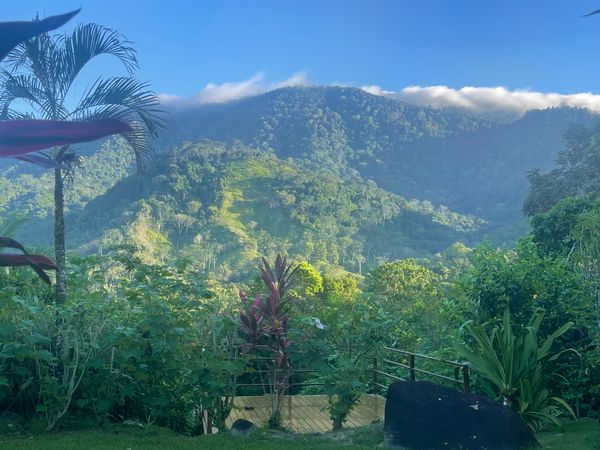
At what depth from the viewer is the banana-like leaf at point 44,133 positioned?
1.49m

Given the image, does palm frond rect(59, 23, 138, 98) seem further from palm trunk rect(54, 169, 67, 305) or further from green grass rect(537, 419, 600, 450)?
green grass rect(537, 419, 600, 450)

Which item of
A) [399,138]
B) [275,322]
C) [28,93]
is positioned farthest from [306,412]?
[399,138]

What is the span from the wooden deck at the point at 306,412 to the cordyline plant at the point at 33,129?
3.92 m

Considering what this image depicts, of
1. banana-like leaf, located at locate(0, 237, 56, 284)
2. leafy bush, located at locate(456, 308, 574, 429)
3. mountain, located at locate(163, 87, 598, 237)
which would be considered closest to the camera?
banana-like leaf, located at locate(0, 237, 56, 284)

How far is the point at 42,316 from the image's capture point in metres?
4.46

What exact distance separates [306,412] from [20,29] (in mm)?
5448

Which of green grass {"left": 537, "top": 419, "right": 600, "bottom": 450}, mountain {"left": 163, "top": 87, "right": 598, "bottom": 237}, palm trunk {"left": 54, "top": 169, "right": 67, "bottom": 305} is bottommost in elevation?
green grass {"left": 537, "top": 419, "right": 600, "bottom": 450}

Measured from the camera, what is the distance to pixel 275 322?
4.87 metres

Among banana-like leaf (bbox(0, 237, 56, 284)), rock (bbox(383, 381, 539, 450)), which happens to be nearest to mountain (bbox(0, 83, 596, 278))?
rock (bbox(383, 381, 539, 450))

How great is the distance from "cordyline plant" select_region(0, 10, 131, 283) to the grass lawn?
101 inches

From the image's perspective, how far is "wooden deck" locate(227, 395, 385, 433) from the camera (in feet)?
17.8

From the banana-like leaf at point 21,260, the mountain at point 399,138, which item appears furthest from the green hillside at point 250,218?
the banana-like leaf at point 21,260

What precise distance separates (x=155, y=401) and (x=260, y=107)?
5535 inches

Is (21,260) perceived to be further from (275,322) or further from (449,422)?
(275,322)
